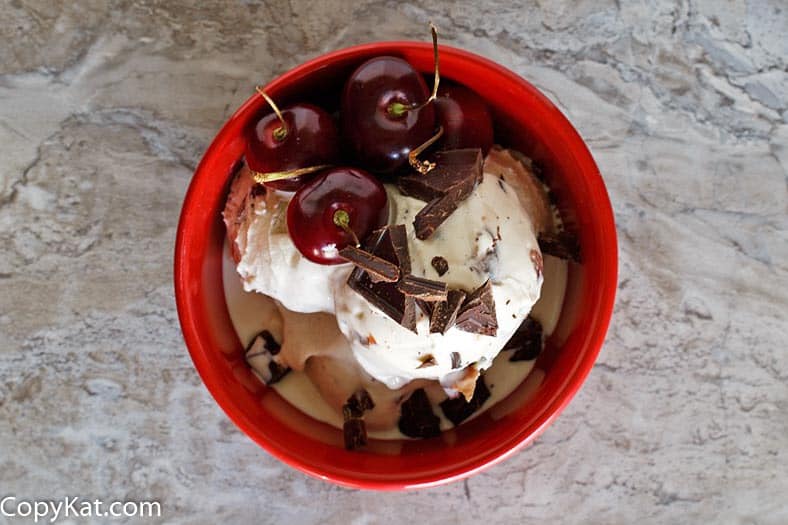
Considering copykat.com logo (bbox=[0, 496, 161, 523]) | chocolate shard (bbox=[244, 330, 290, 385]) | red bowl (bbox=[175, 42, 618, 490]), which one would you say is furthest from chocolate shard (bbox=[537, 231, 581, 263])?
copykat.com logo (bbox=[0, 496, 161, 523])

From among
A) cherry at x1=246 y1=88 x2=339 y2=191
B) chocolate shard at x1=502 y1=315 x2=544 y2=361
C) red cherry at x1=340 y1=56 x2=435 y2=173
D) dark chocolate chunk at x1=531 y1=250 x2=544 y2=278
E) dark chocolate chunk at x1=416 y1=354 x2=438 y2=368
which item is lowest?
chocolate shard at x1=502 y1=315 x2=544 y2=361

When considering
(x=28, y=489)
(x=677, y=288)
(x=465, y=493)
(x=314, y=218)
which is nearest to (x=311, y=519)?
(x=465, y=493)

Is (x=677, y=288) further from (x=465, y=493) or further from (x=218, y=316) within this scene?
(x=218, y=316)

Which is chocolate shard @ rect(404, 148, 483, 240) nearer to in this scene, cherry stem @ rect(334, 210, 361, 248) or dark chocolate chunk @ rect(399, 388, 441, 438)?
Result: cherry stem @ rect(334, 210, 361, 248)

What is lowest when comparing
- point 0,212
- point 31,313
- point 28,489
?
point 28,489

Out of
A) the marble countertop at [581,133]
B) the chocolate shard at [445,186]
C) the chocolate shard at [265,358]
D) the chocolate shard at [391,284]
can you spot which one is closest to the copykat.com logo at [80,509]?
the marble countertop at [581,133]

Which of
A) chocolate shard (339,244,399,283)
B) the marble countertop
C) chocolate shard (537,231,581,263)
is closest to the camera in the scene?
chocolate shard (339,244,399,283)
